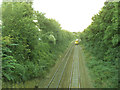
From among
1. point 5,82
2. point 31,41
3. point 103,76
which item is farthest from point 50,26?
point 5,82

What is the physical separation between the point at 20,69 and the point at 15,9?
647cm

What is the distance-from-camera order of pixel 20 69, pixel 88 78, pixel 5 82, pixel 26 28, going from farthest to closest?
pixel 88 78
pixel 26 28
pixel 20 69
pixel 5 82

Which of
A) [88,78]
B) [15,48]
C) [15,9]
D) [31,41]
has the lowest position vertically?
[88,78]

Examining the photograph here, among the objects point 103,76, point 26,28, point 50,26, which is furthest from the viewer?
point 50,26

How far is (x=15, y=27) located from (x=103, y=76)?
41.6 ft

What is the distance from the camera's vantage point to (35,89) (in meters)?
10.6

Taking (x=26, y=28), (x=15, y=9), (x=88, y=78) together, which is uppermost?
(x=15, y=9)

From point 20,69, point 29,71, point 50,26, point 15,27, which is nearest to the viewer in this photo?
point 20,69

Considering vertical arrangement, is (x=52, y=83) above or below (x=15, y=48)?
below

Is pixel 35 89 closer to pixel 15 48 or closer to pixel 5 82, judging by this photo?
pixel 5 82

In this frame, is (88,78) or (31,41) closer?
(31,41)

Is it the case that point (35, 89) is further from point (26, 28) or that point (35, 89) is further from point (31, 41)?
point (26, 28)

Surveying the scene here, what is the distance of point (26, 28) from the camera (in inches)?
422

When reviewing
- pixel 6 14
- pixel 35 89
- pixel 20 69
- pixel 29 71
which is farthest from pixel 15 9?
pixel 35 89
